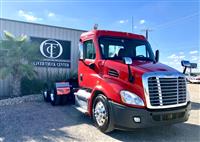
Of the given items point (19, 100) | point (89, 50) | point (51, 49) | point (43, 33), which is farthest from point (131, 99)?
point (43, 33)

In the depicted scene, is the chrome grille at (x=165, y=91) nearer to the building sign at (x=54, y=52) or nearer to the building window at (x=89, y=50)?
the building window at (x=89, y=50)

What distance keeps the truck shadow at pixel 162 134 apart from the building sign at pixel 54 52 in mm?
8056

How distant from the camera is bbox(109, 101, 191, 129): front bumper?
16.8 ft

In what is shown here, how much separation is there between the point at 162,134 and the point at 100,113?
1717 mm

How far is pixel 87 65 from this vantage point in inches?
273

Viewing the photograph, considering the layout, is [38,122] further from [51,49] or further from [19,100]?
[51,49]

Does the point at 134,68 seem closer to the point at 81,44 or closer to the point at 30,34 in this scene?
the point at 81,44

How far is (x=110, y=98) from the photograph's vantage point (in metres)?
5.52

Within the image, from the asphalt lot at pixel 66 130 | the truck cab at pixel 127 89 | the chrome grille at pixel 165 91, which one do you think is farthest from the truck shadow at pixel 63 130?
the chrome grille at pixel 165 91

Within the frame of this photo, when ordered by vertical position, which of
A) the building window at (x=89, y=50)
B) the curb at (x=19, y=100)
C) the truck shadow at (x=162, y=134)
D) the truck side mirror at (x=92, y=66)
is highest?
the building window at (x=89, y=50)

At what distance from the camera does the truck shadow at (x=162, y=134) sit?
5.62 m

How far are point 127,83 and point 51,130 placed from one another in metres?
2.41

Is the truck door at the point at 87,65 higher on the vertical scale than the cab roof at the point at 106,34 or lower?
lower

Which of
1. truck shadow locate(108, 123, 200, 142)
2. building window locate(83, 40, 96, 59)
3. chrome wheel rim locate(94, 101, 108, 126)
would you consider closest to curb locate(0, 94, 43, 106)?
building window locate(83, 40, 96, 59)
